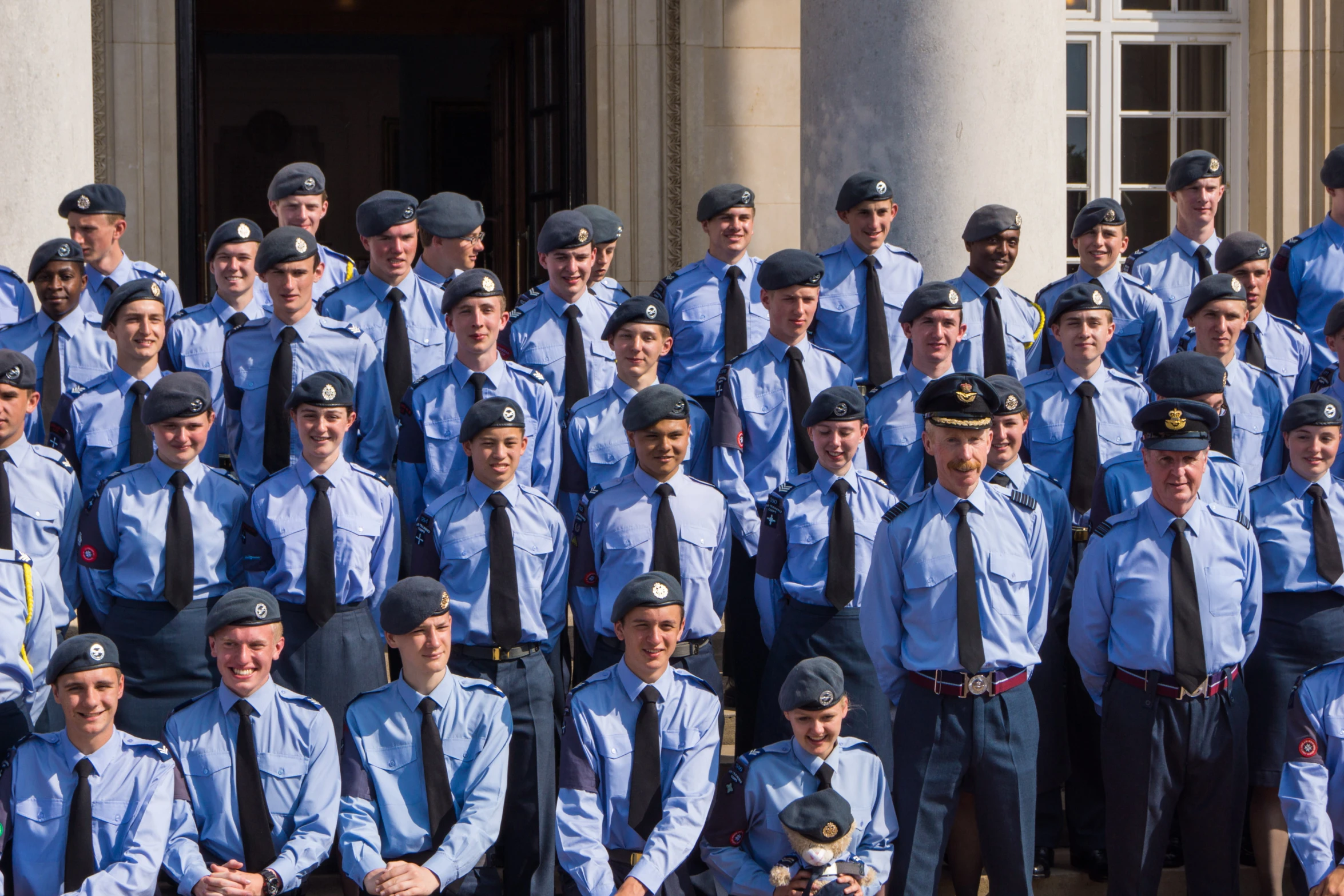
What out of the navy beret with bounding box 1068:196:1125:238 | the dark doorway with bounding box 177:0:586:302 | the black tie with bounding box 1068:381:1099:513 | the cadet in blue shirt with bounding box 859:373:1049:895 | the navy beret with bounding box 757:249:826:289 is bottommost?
the cadet in blue shirt with bounding box 859:373:1049:895

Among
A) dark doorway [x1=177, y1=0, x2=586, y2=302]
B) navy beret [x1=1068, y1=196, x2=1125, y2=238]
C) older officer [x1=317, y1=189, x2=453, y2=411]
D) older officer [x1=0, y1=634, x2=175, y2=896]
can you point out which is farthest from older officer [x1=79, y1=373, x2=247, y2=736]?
dark doorway [x1=177, y1=0, x2=586, y2=302]

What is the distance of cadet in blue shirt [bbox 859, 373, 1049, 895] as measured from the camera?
18.5 ft

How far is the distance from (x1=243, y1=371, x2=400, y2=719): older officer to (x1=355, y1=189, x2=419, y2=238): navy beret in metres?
1.18

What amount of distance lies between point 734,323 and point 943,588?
6.88ft

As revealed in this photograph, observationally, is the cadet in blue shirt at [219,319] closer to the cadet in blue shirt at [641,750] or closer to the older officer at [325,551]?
the older officer at [325,551]

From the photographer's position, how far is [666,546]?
6.17 metres

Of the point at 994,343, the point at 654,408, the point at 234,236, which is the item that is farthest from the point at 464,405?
the point at 994,343

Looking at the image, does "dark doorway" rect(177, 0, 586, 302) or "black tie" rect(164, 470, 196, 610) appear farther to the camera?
"dark doorway" rect(177, 0, 586, 302)

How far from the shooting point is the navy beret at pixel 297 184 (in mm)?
7734

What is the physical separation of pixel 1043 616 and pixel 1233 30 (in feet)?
20.8

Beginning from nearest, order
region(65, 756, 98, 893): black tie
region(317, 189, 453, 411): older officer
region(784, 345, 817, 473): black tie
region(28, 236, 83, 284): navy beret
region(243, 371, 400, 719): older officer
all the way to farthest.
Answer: region(65, 756, 98, 893): black tie → region(243, 371, 400, 719): older officer → region(784, 345, 817, 473): black tie → region(28, 236, 83, 284): navy beret → region(317, 189, 453, 411): older officer

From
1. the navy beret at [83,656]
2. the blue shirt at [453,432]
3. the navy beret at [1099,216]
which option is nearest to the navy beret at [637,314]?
the blue shirt at [453,432]

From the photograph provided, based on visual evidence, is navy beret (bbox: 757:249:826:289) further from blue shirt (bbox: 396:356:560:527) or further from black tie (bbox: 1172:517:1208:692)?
black tie (bbox: 1172:517:1208:692)

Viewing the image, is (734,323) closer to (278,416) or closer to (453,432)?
(453,432)
